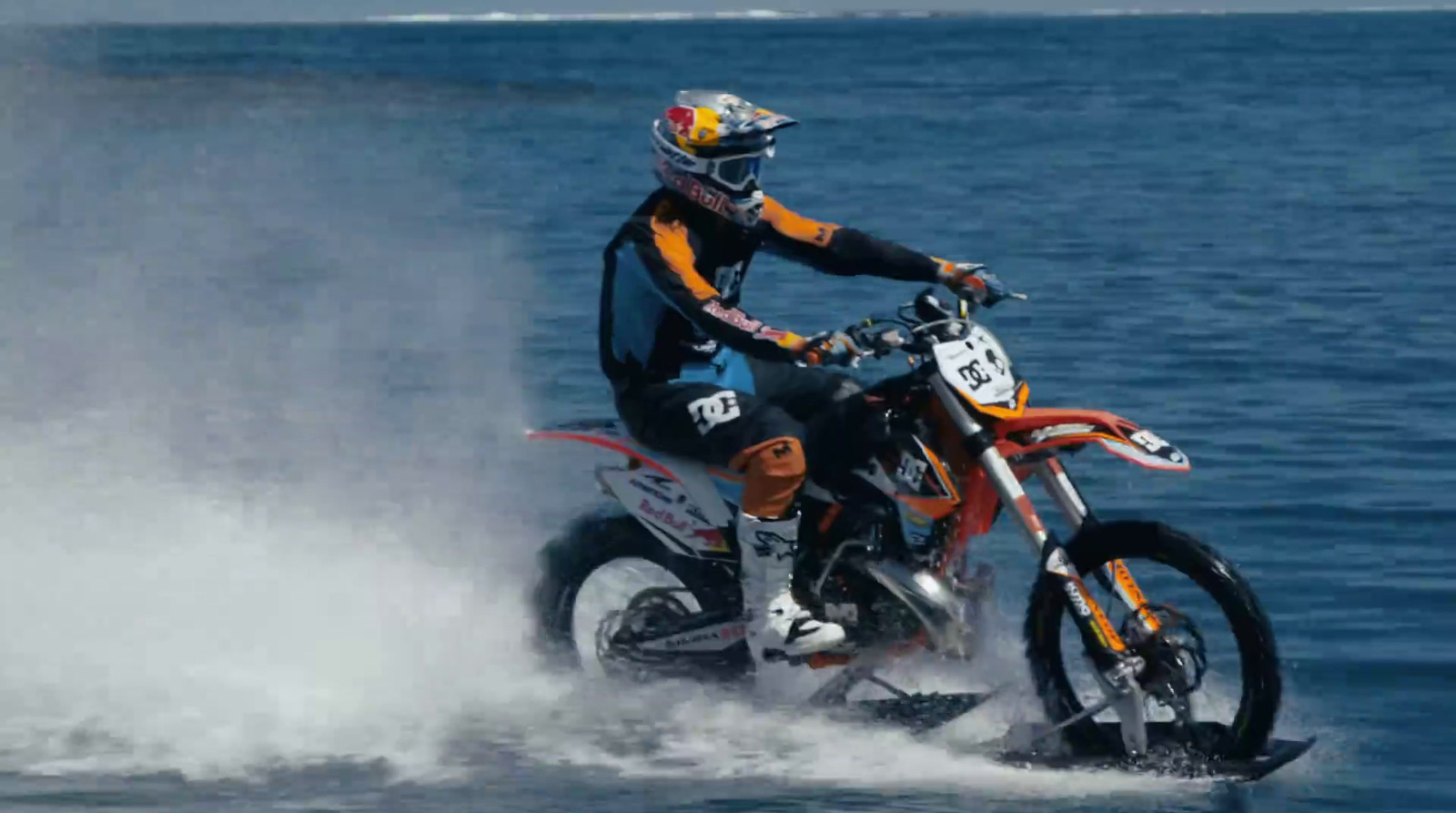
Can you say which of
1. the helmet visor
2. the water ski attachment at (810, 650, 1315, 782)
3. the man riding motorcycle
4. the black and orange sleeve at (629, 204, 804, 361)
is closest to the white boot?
the man riding motorcycle

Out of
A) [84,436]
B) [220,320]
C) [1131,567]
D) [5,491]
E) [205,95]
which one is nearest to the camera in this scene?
[1131,567]

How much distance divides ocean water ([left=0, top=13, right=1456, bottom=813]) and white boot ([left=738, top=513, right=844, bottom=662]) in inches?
12.9

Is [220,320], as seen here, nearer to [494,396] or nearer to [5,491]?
[494,396]

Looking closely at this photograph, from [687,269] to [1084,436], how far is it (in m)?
1.46

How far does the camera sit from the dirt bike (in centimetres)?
693

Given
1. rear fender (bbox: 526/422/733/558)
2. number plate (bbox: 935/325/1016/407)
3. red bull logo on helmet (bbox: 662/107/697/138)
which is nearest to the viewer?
number plate (bbox: 935/325/1016/407)

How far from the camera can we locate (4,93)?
39.5 m

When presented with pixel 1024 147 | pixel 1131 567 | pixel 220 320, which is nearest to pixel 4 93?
pixel 1024 147

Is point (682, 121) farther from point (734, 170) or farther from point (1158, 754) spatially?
point (1158, 754)

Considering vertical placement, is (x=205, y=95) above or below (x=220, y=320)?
below

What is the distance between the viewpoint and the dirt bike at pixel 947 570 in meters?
6.93

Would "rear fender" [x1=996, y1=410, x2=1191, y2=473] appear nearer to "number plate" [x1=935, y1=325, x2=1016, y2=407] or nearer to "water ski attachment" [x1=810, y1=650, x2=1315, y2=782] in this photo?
"number plate" [x1=935, y1=325, x2=1016, y2=407]

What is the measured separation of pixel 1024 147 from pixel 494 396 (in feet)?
90.1

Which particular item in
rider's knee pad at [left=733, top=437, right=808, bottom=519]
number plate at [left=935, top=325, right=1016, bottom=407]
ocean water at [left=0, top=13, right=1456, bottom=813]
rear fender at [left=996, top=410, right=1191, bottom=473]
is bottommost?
ocean water at [left=0, top=13, right=1456, bottom=813]
